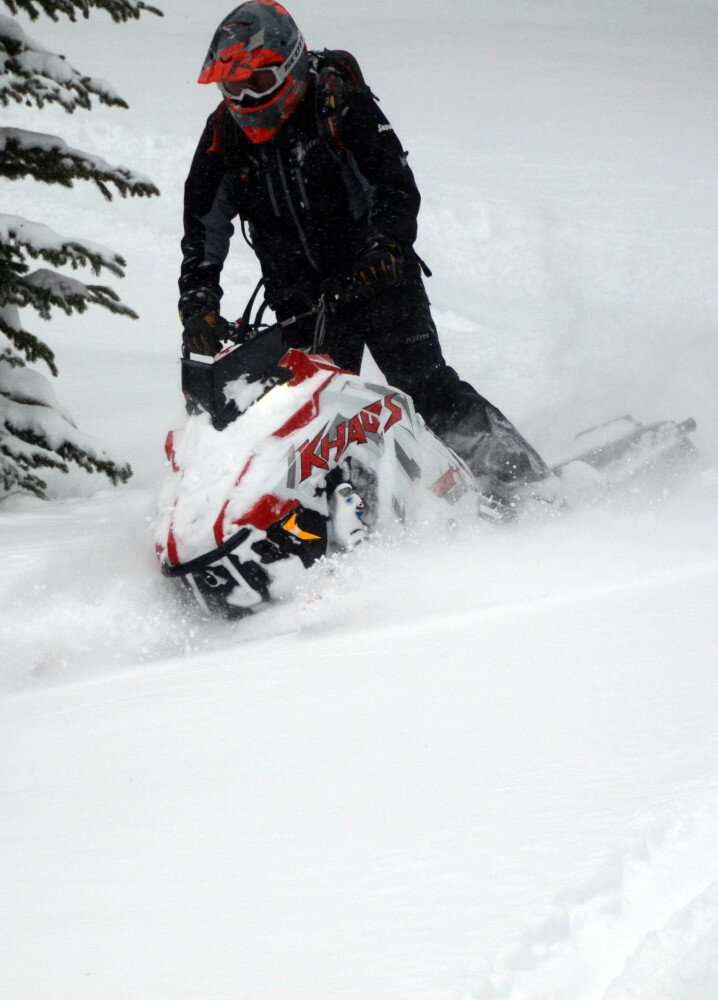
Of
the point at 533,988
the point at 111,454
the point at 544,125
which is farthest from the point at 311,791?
the point at 544,125

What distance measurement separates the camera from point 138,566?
3320mm

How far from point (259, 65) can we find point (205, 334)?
875 mm

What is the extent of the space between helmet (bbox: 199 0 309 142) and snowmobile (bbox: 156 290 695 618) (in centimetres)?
67

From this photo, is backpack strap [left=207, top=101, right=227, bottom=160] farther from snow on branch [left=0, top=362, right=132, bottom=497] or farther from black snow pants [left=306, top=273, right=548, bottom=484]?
snow on branch [left=0, top=362, right=132, bottom=497]

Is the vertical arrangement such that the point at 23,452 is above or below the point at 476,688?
below

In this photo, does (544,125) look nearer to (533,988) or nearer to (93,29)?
(93,29)

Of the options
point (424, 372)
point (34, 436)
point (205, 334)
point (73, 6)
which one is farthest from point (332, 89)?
point (34, 436)

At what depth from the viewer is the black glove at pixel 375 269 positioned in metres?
3.13

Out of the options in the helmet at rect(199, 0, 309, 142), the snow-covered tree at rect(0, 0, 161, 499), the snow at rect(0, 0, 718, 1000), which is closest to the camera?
the snow at rect(0, 0, 718, 1000)

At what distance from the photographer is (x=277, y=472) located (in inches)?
113

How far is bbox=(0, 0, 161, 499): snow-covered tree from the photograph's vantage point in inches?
216

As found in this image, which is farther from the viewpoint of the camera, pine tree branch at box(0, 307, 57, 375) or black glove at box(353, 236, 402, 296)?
pine tree branch at box(0, 307, 57, 375)

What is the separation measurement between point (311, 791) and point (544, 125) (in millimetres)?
17634

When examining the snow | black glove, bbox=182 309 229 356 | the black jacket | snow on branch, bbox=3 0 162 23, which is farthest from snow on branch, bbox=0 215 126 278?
black glove, bbox=182 309 229 356
